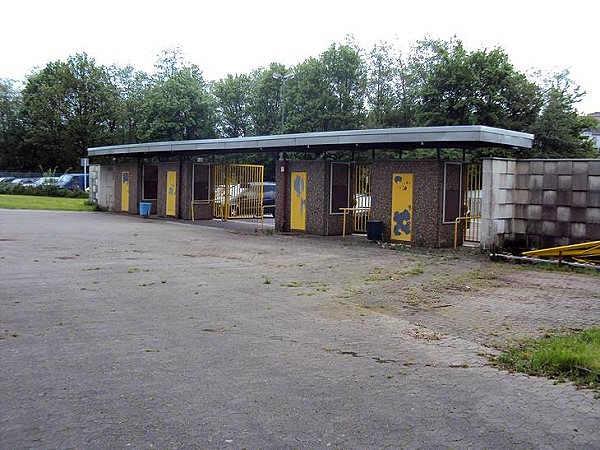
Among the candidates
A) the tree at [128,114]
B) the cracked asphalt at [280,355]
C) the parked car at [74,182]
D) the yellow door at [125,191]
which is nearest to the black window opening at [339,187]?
the cracked asphalt at [280,355]

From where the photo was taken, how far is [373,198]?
2150 centimetres

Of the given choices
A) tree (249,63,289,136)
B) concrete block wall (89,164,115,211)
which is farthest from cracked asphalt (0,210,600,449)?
tree (249,63,289,136)

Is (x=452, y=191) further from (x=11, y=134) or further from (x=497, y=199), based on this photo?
(x=11, y=134)

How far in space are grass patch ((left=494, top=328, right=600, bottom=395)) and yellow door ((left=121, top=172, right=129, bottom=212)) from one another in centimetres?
3020

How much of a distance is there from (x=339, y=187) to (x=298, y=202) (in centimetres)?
171

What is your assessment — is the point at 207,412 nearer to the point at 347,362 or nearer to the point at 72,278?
the point at 347,362

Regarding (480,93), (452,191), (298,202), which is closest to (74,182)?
(480,93)

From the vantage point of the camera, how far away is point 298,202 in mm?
24312

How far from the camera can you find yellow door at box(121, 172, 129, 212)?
117 feet

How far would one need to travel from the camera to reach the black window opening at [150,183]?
34844 millimetres

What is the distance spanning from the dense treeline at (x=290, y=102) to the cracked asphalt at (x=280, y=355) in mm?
28418

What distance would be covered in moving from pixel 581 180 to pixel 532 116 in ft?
85.3

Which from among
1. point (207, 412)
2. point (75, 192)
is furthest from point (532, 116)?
point (207, 412)

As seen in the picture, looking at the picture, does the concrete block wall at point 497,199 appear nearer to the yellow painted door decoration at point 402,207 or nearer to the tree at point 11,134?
the yellow painted door decoration at point 402,207
